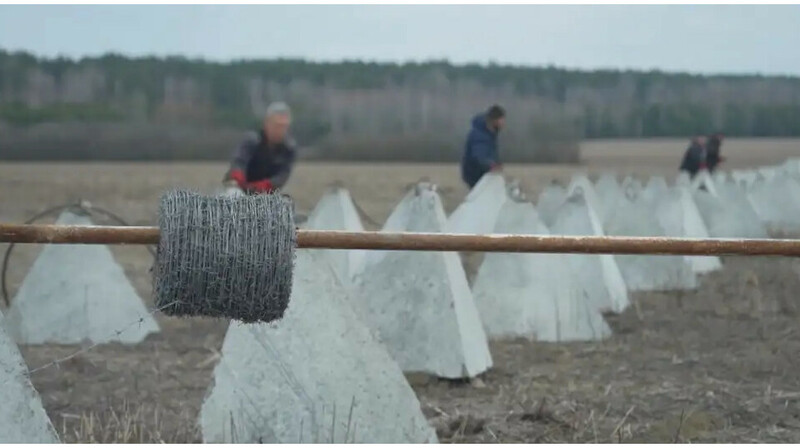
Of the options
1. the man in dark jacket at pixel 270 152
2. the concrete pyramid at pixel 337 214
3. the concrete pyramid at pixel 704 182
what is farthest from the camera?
the concrete pyramid at pixel 704 182

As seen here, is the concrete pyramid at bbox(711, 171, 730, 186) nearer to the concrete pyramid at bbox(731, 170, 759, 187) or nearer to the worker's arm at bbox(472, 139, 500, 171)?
the concrete pyramid at bbox(731, 170, 759, 187)

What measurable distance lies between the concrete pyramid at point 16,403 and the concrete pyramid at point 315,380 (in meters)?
1.14

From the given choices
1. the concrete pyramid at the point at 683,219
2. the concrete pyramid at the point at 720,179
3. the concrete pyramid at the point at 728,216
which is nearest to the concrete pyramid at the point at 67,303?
the concrete pyramid at the point at 683,219

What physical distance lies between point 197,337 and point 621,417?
3544 mm

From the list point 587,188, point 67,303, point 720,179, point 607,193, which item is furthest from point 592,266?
point 720,179

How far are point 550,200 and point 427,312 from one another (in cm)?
599

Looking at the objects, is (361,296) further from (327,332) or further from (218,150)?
(218,150)

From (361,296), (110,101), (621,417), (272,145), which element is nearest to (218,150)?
(110,101)

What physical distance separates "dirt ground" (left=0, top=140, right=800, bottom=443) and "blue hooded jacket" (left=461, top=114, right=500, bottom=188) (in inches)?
18.3

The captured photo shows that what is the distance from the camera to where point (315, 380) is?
4.75 m

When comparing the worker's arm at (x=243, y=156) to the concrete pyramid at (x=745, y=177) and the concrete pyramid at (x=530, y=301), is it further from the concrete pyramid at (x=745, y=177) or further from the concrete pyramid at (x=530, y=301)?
the concrete pyramid at (x=745, y=177)

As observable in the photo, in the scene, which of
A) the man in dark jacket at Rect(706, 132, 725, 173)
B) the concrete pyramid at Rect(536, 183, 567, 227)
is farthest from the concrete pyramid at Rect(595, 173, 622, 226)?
the man in dark jacket at Rect(706, 132, 725, 173)

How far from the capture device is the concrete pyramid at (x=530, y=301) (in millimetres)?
8281

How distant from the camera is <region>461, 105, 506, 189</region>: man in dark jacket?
1063 cm
